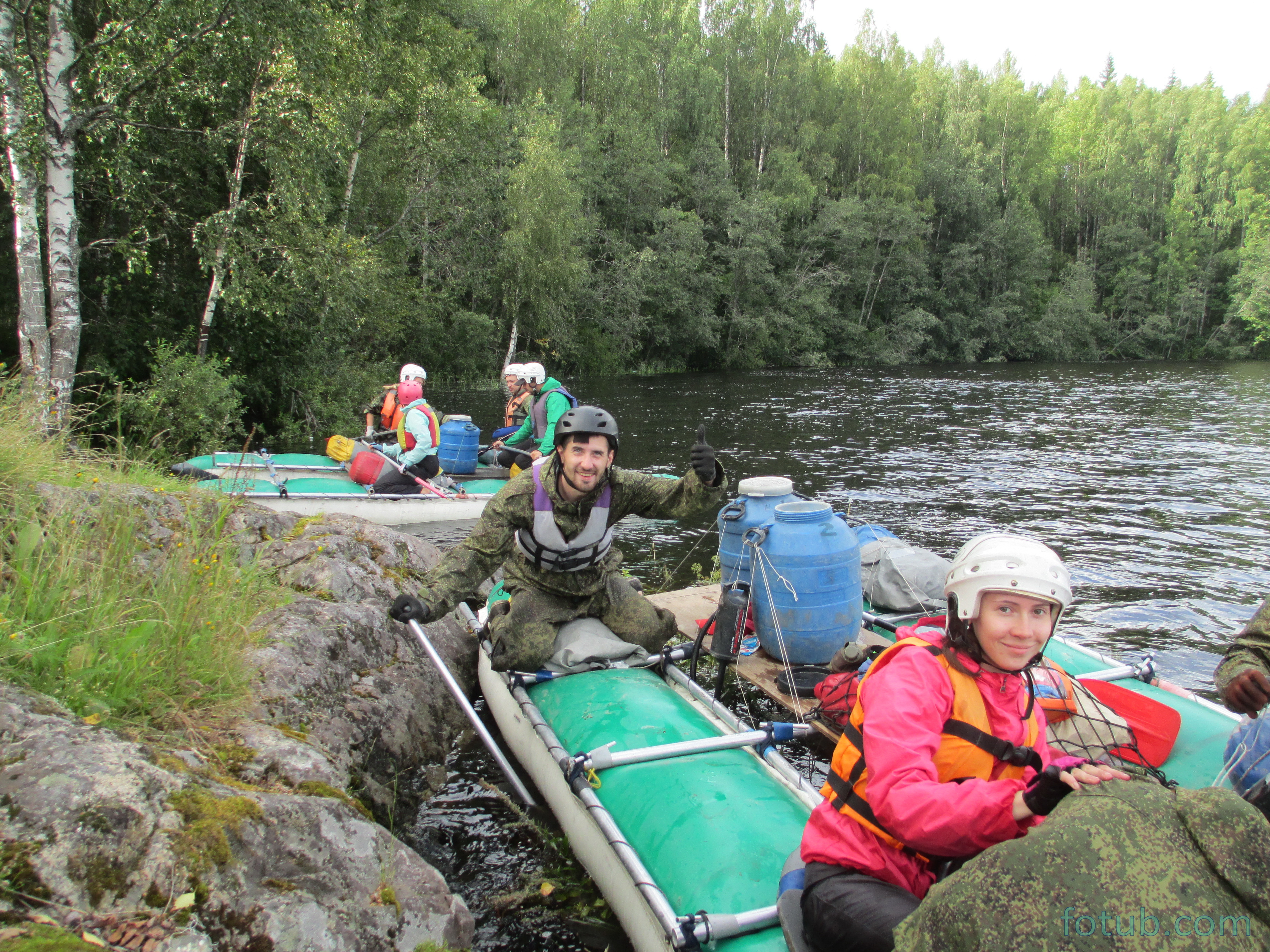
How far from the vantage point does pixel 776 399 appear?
84.8 ft

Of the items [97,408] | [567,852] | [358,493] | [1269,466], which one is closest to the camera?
[567,852]

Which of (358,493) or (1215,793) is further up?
(1215,793)

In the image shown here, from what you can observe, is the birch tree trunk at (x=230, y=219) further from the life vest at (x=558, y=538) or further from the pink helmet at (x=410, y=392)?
the life vest at (x=558, y=538)

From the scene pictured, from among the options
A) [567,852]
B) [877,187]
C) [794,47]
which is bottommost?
[567,852]

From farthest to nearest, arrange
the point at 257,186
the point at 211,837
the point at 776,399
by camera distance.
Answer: the point at 776,399 → the point at 257,186 → the point at 211,837

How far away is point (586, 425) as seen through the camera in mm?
4293

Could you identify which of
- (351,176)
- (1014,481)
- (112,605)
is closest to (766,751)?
(112,605)

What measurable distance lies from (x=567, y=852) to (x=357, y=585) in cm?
233

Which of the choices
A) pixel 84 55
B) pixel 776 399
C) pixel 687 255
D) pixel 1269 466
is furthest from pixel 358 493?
pixel 687 255

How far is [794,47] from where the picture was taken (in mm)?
45562

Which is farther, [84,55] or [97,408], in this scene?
[84,55]

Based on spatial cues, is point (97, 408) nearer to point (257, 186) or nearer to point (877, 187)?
point (257, 186)

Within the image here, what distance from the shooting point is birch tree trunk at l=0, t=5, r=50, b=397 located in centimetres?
948

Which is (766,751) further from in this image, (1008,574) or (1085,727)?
(1008,574)
